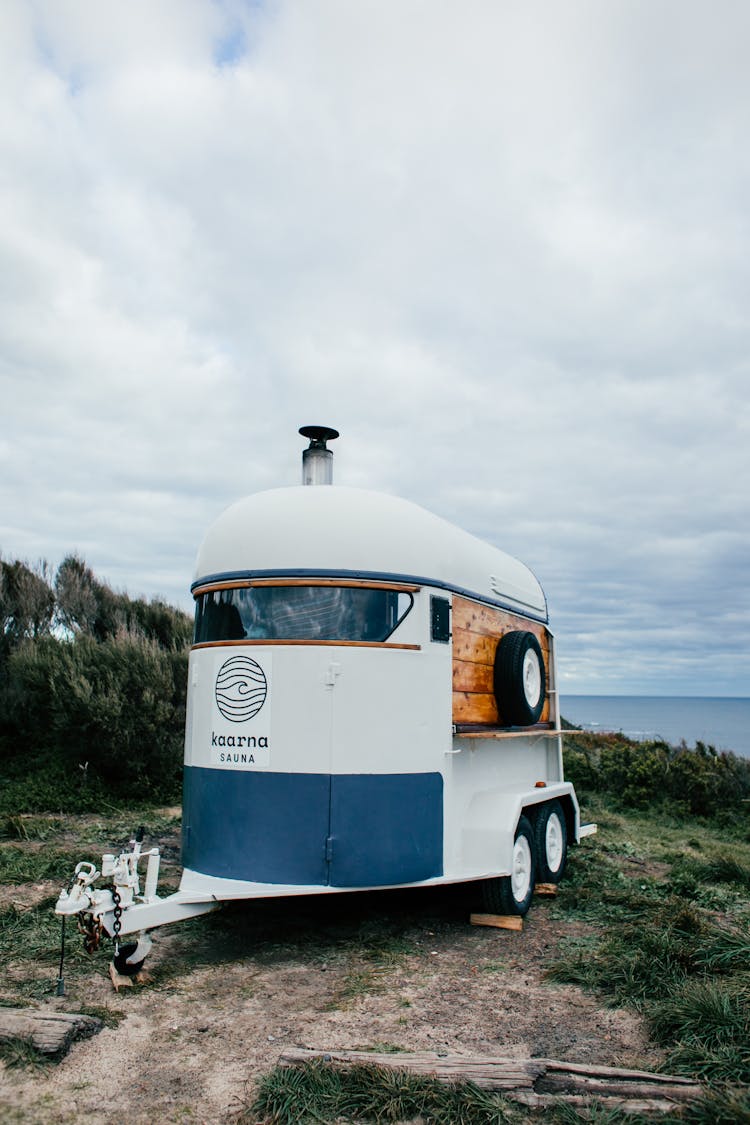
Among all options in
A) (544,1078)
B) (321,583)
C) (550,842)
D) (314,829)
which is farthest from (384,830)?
(550,842)

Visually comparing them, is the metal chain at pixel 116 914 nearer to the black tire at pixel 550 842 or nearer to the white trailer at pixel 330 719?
the white trailer at pixel 330 719

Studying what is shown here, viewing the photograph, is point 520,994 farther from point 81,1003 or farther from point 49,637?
point 49,637

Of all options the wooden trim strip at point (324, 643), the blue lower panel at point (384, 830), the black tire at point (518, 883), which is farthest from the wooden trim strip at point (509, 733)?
the wooden trim strip at point (324, 643)

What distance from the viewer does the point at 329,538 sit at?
20.9 feet

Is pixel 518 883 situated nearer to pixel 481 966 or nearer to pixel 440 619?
pixel 481 966

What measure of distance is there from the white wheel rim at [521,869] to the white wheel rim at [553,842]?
679mm

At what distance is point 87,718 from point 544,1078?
10.4 meters

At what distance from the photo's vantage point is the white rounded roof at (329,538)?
6.34m

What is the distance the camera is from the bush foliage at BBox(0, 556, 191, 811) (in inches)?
504

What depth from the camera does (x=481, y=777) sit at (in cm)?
732

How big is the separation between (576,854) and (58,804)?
7233 mm

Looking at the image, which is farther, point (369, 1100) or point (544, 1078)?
point (544, 1078)

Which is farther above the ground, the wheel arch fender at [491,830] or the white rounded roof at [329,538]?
the white rounded roof at [329,538]

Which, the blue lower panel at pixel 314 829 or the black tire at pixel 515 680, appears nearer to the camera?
the blue lower panel at pixel 314 829
